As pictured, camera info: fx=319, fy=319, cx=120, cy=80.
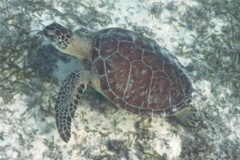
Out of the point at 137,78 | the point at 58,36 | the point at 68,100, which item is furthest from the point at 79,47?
the point at 137,78

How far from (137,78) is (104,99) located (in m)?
0.63

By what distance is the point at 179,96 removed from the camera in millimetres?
3682

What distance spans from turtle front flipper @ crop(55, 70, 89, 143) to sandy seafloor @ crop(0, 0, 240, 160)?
21 cm

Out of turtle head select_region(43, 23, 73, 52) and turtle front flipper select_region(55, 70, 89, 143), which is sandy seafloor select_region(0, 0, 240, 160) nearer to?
turtle front flipper select_region(55, 70, 89, 143)

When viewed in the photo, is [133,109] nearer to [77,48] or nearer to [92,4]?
[77,48]

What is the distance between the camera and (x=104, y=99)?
396cm

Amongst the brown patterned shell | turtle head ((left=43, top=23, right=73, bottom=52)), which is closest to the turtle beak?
turtle head ((left=43, top=23, right=73, bottom=52))

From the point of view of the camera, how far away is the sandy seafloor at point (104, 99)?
3.55 metres

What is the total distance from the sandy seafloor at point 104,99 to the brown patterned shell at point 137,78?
0.38m

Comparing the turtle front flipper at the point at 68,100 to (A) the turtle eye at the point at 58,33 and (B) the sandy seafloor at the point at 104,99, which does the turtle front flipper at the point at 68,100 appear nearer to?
(B) the sandy seafloor at the point at 104,99

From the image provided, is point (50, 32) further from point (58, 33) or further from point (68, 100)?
point (68, 100)

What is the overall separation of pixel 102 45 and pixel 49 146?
4.15 ft

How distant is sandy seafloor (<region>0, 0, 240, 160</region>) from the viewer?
3547mm

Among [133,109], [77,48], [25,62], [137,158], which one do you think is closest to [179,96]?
[133,109]
